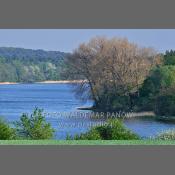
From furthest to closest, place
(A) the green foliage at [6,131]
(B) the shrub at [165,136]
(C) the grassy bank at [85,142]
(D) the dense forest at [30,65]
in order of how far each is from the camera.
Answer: (D) the dense forest at [30,65]
(A) the green foliage at [6,131]
(B) the shrub at [165,136]
(C) the grassy bank at [85,142]

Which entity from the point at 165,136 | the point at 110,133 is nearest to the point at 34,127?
the point at 110,133

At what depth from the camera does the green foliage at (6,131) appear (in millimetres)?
12938

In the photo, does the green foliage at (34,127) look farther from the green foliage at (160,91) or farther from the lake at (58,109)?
the green foliage at (160,91)

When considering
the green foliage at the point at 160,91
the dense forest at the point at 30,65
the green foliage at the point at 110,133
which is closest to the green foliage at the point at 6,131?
the dense forest at the point at 30,65

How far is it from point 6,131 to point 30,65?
4.88 ft

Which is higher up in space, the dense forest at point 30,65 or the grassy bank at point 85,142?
the dense forest at point 30,65

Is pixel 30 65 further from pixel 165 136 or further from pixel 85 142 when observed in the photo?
pixel 165 136

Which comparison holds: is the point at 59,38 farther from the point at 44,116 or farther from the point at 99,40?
the point at 44,116

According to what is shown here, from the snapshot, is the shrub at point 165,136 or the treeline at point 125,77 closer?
the shrub at point 165,136

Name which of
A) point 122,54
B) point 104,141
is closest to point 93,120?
point 104,141

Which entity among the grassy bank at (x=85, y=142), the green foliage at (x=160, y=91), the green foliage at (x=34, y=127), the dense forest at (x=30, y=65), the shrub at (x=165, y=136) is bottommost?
the grassy bank at (x=85, y=142)

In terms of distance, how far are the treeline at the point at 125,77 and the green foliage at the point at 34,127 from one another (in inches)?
35.3

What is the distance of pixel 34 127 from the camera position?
43.0ft

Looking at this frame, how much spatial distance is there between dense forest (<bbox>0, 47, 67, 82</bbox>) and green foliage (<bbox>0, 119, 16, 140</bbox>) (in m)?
0.89
